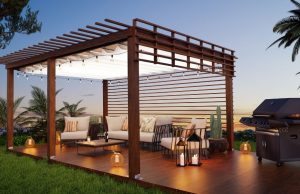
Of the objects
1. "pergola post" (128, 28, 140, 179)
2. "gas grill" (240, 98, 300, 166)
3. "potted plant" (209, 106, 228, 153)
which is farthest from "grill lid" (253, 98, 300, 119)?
"pergola post" (128, 28, 140, 179)

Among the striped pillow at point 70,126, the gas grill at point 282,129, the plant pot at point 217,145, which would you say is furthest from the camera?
the striped pillow at point 70,126

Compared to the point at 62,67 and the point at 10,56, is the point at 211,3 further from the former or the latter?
the point at 10,56

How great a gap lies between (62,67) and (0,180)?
5.08 metres

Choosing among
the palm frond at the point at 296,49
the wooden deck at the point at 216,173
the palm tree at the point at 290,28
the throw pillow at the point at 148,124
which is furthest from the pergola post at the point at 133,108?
the palm frond at the point at 296,49

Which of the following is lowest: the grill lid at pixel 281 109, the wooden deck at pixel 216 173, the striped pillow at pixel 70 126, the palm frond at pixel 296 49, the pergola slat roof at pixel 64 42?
the wooden deck at pixel 216 173

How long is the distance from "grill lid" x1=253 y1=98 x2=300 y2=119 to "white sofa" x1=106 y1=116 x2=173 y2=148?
342cm

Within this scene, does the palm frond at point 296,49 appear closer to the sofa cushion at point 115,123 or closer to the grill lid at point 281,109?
the sofa cushion at point 115,123

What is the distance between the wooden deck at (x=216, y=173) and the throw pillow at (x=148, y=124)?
143cm

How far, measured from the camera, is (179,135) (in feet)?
26.9

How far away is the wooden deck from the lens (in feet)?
17.3

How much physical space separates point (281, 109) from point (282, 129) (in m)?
0.43

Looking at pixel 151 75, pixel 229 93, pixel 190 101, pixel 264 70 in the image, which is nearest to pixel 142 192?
pixel 229 93

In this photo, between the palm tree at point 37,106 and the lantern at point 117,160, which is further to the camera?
the palm tree at point 37,106

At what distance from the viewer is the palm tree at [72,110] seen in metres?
16.2
